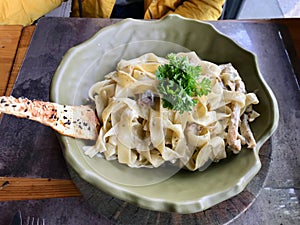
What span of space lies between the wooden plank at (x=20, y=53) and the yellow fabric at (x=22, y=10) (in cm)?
28

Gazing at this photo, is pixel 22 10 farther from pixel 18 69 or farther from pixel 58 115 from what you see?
pixel 58 115

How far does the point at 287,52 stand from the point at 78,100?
0.65 meters

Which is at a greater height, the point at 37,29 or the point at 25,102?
the point at 25,102

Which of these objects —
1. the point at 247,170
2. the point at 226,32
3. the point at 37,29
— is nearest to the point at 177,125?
the point at 247,170

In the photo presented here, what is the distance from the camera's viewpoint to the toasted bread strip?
0.62m

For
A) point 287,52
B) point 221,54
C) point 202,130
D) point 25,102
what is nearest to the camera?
point 25,102

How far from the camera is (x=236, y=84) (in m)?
0.81

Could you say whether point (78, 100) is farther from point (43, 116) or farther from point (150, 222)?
point (150, 222)

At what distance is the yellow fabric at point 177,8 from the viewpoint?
120 cm

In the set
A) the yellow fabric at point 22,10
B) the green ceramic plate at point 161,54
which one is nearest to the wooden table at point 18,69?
the green ceramic plate at point 161,54

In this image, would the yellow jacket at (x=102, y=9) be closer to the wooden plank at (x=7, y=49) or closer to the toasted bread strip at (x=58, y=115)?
the wooden plank at (x=7, y=49)

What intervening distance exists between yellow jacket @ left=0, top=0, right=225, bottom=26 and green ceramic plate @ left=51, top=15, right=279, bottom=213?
32 centimetres

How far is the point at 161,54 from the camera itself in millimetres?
931

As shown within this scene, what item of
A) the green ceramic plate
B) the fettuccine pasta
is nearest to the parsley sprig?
the fettuccine pasta
